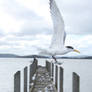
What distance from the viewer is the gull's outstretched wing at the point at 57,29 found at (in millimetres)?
9422

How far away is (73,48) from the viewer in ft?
36.1

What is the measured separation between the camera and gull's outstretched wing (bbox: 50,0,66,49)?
30.9 feet

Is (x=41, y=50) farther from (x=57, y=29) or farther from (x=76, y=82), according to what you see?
(x=76, y=82)

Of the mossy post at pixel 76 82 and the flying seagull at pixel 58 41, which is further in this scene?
the flying seagull at pixel 58 41

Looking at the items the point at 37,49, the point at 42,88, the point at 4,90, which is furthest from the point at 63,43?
the point at 4,90

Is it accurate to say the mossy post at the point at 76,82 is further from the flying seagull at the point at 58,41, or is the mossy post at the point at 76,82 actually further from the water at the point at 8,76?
the water at the point at 8,76

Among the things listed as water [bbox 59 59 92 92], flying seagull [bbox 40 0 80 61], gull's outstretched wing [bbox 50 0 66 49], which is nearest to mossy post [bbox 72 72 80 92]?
flying seagull [bbox 40 0 80 61]

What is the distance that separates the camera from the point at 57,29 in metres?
9.99

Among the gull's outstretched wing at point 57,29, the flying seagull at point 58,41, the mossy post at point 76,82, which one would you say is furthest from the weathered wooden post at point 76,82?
the gull's outstretched wing at point 57,29

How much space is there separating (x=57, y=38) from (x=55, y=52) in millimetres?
549

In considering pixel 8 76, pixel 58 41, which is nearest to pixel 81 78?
pixel 8 76

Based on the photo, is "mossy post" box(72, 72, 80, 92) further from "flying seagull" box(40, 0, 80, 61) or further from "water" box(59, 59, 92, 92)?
"water" box(59, 59, 92, 92)

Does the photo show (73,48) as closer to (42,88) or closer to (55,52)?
(55,52)

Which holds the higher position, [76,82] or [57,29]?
[57,29]
